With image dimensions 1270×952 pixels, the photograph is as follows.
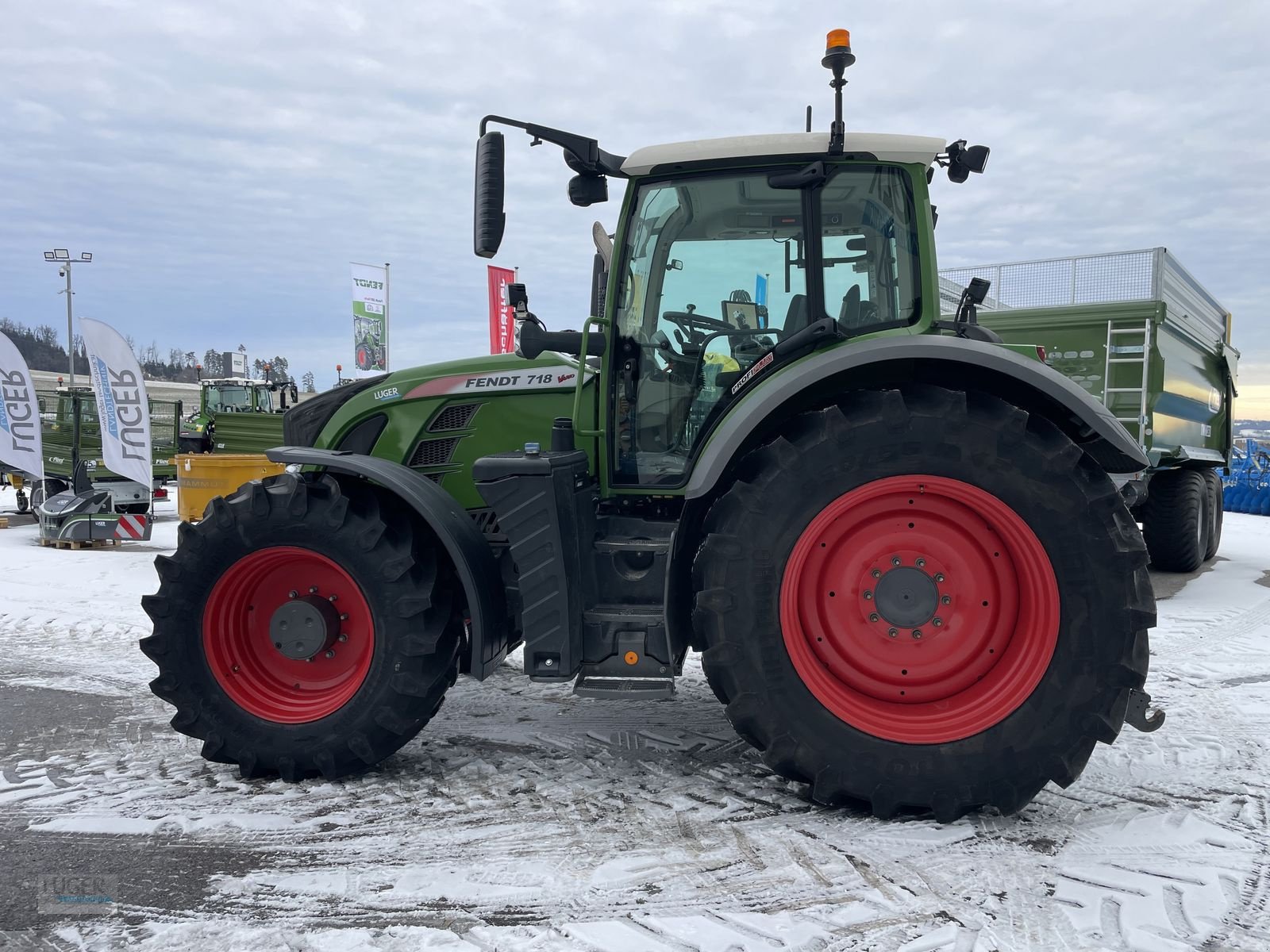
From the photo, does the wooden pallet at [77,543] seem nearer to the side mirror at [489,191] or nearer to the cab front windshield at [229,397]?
the side mirror at [489,191]

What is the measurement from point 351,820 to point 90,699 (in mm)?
2249

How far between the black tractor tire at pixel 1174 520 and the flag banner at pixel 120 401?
10884 millimetres

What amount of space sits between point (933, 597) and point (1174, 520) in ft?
23.4

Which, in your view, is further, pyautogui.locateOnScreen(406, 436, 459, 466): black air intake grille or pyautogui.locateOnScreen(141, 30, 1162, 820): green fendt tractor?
pyautogui.locateOnScreen(406, 436, 459, 466): black air intake grille

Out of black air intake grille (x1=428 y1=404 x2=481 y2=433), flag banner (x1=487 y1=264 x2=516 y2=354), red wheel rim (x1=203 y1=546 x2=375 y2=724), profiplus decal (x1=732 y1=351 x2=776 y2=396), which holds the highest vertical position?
flag banner (x1=487 y1=264 x2=516 y2=354)

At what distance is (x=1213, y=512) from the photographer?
9.88 metres

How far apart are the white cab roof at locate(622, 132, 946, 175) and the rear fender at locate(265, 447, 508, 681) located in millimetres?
1420

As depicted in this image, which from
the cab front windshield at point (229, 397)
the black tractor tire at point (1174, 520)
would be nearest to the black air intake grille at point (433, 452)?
the black tractor tire at point (1174, 520)

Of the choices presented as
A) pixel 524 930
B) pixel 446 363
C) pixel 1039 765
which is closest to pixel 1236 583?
pixel 1039 765

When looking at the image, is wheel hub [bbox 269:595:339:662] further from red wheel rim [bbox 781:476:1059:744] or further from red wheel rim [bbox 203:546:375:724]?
red wheel rim [bbox 781:476:1059:744]

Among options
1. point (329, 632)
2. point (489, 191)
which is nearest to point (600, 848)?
point (329, 632)

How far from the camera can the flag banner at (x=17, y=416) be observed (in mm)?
11250

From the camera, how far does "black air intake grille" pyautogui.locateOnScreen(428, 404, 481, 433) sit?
3.90 meters

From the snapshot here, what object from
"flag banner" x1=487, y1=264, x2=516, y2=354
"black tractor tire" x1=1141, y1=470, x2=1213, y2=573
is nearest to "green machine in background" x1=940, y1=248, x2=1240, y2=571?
"black tractor tire" x1=1141, y1=470, x2=1213, y2=573
